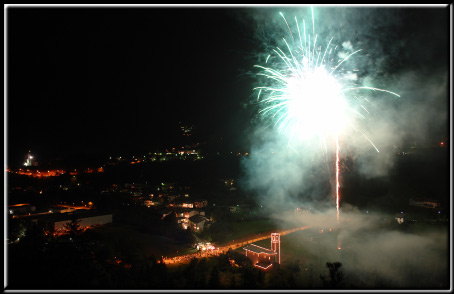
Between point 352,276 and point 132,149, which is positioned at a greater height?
point 132,149

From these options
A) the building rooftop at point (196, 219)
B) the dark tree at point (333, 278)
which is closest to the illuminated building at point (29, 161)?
the building rooftop at point (196, 219)

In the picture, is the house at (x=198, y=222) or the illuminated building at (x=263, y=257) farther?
the house at (x=198, y=222)

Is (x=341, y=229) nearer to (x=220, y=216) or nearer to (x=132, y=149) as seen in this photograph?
(x=220, y=216)

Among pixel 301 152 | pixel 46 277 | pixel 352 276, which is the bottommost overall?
pixel 352 276

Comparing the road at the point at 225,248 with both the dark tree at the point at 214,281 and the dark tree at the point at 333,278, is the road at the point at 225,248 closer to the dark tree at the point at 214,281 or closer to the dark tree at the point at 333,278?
the dark tree at the point at 214,281

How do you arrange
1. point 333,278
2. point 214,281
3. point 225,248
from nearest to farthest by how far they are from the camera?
point 333,278
point 214,281
point 225,248

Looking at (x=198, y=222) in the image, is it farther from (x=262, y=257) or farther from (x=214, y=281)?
(x=214, y=281)

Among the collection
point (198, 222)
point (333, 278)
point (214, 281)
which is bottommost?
point (214, 281)

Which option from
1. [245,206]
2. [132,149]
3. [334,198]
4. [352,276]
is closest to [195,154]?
[132,149]

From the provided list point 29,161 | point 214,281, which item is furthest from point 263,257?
point 29,161

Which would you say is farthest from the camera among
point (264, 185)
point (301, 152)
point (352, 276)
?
point (301, 152)

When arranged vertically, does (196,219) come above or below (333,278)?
below
